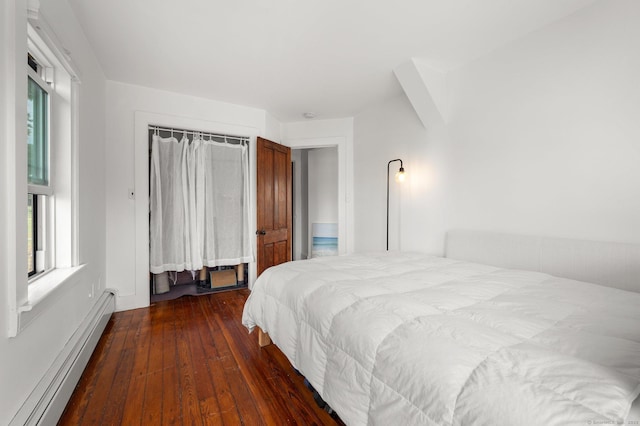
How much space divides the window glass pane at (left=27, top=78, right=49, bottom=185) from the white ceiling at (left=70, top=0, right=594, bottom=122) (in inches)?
29.2

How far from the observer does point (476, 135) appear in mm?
2592

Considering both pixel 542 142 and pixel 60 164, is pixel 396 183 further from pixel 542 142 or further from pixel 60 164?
pixel 60 164

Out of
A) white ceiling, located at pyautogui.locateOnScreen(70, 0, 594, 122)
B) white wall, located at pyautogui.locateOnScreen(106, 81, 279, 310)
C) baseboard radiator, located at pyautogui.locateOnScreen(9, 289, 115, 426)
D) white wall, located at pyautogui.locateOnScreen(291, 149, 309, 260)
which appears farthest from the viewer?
white wall, located at pyautogui.locateOnScreen(291, 149, 309, 260)

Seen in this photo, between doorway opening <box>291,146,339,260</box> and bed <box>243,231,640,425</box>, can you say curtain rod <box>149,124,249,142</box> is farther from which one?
bed <box>243,231,640,425</box>

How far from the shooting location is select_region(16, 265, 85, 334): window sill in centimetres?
116

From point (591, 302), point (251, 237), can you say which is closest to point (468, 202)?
point (591, 302)

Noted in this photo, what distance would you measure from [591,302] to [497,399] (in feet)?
3.33

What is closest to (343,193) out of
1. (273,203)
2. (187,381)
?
(273,203)

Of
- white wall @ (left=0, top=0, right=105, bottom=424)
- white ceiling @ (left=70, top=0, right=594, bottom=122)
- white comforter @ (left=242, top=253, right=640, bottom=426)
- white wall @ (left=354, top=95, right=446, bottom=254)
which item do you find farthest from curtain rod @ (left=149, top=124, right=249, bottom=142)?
white comforter @ (left=242, top=253, right=640, bottom=426)

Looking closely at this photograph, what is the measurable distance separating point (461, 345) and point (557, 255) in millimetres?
1618

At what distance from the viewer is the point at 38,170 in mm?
1688

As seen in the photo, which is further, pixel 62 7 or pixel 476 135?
pixel 476 135

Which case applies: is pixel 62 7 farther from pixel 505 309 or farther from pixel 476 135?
pixel 476 135

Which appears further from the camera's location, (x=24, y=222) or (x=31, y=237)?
(x=31, y=237)
